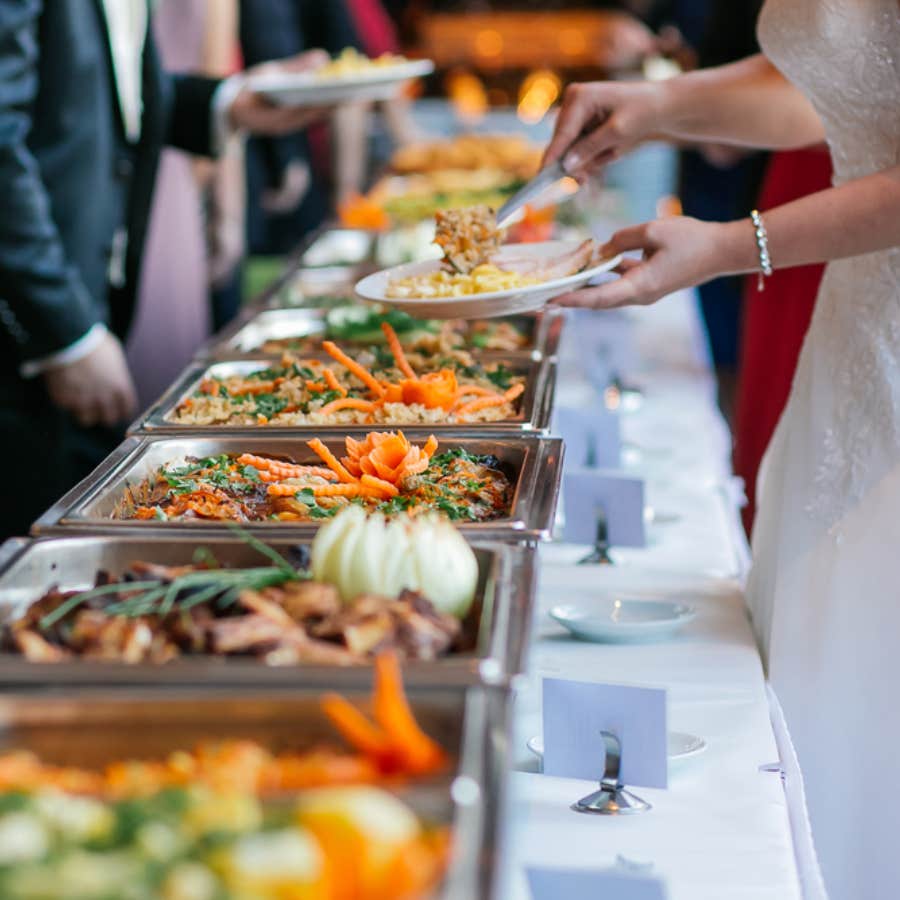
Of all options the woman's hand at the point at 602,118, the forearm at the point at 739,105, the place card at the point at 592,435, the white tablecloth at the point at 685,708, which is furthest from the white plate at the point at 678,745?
the forearm at the point at 739,105

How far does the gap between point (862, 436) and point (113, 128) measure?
210 centimetres

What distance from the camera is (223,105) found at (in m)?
3.88

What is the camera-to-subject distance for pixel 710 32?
17.7 feet

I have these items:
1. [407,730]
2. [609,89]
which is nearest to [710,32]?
[609,89]

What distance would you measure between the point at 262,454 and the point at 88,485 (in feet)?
1.10

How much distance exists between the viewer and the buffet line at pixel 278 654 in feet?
2.96

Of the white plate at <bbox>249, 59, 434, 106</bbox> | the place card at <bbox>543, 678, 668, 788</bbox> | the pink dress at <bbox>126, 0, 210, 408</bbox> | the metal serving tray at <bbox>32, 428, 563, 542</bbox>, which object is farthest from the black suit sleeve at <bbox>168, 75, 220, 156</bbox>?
the place card at <bbox>543, 678, 668, 788</bbox>

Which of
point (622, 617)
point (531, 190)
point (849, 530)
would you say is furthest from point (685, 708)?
point (531, 190)

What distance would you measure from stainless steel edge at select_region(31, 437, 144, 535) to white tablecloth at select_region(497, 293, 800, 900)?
0.58m

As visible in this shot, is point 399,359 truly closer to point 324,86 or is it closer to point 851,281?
point 851,281

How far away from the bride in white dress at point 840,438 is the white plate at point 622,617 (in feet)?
0.58

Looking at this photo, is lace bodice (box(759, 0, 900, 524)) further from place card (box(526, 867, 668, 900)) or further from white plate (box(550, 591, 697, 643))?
place card (box(526, 867, 668, 900))

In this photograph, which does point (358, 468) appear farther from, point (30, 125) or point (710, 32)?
A: point (710, 32)

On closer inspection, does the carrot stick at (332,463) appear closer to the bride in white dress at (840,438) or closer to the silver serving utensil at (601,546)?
the bride in white dress at (840,438)
